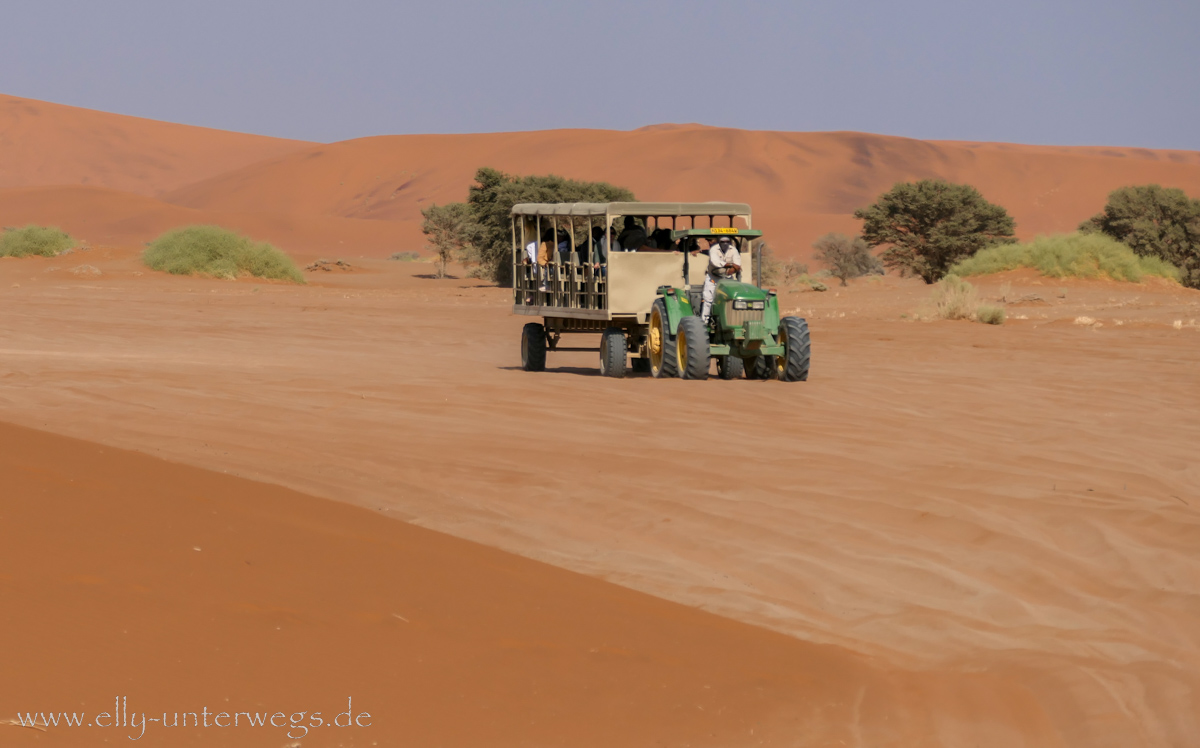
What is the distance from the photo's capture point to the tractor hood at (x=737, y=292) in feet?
47.9

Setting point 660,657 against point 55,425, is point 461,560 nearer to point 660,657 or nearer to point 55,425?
point 660,657

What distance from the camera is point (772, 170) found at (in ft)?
376

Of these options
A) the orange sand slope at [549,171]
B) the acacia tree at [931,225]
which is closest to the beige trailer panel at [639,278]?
the acacia tree at [931,225]

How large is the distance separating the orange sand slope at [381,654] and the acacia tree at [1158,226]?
1503 inches

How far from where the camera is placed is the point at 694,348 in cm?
1439

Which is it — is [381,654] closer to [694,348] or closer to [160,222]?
[694,348]

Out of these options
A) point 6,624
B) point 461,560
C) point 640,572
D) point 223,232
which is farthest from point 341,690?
point 223,232

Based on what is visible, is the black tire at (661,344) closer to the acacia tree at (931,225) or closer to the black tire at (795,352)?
the black tire at (795,352)

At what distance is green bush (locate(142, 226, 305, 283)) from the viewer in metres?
40.2

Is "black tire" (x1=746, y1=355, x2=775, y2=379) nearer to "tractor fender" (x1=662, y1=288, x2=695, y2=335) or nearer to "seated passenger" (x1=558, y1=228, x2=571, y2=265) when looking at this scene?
"tractor fender" (x1=662, y1=288, x2=695, y2=335)

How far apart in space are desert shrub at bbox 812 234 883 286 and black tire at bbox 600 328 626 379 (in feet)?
106

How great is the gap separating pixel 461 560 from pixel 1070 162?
124m

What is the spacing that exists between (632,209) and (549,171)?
101314 millimetres

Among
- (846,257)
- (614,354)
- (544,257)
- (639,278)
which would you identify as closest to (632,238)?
(639,278)
